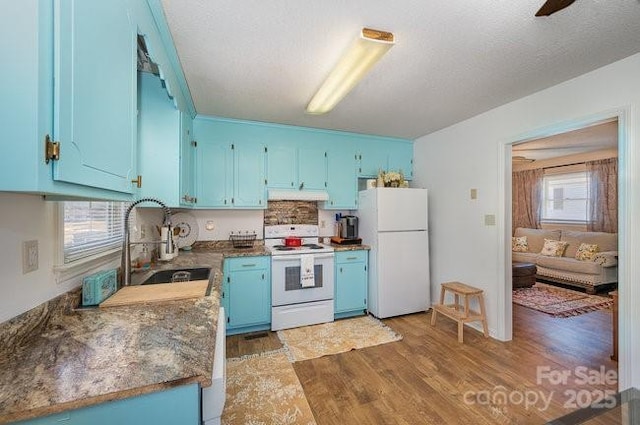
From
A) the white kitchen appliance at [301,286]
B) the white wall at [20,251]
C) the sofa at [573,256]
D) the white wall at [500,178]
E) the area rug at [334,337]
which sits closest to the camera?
the white wall at [20,251]

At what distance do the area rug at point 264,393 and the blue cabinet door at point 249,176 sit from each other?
1640mm

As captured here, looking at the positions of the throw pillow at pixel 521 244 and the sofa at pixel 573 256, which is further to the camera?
the throw pillow at pixel 521 244

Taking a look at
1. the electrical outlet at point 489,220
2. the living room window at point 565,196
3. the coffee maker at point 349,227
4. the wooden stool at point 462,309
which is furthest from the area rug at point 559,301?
the coffee maker at point 349,227

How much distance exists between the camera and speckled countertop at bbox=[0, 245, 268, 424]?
2.27 feet

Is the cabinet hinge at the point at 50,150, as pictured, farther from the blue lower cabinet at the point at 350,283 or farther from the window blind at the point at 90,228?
the blue lower cabinet at the point at 350,283

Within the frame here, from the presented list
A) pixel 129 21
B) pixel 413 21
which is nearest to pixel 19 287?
pixel 129 21

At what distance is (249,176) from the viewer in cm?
314

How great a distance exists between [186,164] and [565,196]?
23.0 feet

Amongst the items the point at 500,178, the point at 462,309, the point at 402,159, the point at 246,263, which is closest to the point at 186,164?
the point at 246,263

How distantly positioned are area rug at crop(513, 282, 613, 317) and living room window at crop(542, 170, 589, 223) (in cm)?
191

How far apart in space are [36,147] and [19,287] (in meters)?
0.76

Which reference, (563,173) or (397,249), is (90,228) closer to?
(397,249)

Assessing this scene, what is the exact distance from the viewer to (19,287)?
3.24 ft

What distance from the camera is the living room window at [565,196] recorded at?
5.17 m
